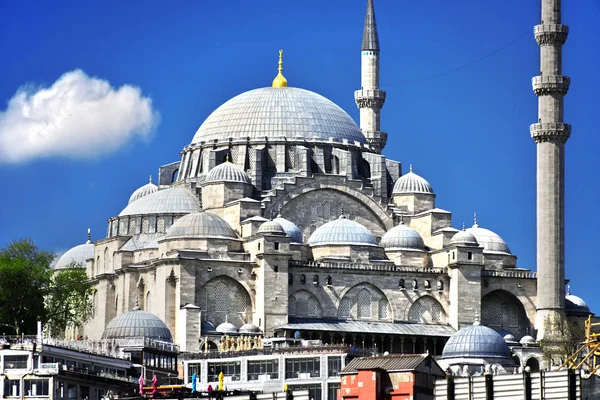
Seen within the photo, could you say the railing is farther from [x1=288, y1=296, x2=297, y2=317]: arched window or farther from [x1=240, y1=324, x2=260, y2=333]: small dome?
[x1=240, y1=324, x2=260, y2=333]: small dome

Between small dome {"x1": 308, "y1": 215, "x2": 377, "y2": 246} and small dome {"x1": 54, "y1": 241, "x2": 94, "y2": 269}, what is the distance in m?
17.8

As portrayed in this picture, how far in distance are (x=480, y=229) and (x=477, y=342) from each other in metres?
15.7

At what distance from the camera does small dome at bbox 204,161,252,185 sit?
112938 millimetres

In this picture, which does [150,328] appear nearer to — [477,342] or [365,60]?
[477,342]

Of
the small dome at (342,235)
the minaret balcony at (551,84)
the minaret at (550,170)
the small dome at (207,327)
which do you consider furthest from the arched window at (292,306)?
the minaret balcony at (551,84)

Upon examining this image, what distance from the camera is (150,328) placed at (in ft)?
319

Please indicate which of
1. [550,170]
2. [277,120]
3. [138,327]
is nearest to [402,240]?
[550,170]

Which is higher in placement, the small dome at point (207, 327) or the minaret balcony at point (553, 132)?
the minaret balcony at point (553, 132)

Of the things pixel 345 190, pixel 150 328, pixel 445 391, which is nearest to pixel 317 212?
pixel 345 190

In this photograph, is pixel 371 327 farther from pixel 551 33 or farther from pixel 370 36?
pixel 370 36

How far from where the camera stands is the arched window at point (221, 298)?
106 meters

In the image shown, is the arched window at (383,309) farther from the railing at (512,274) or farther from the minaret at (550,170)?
the minaret at (550,170)

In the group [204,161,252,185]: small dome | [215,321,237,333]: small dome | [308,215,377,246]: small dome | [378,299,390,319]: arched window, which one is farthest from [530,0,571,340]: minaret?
[215,321,237,333]: small dome

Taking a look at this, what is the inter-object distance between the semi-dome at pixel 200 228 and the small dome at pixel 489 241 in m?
14.9
